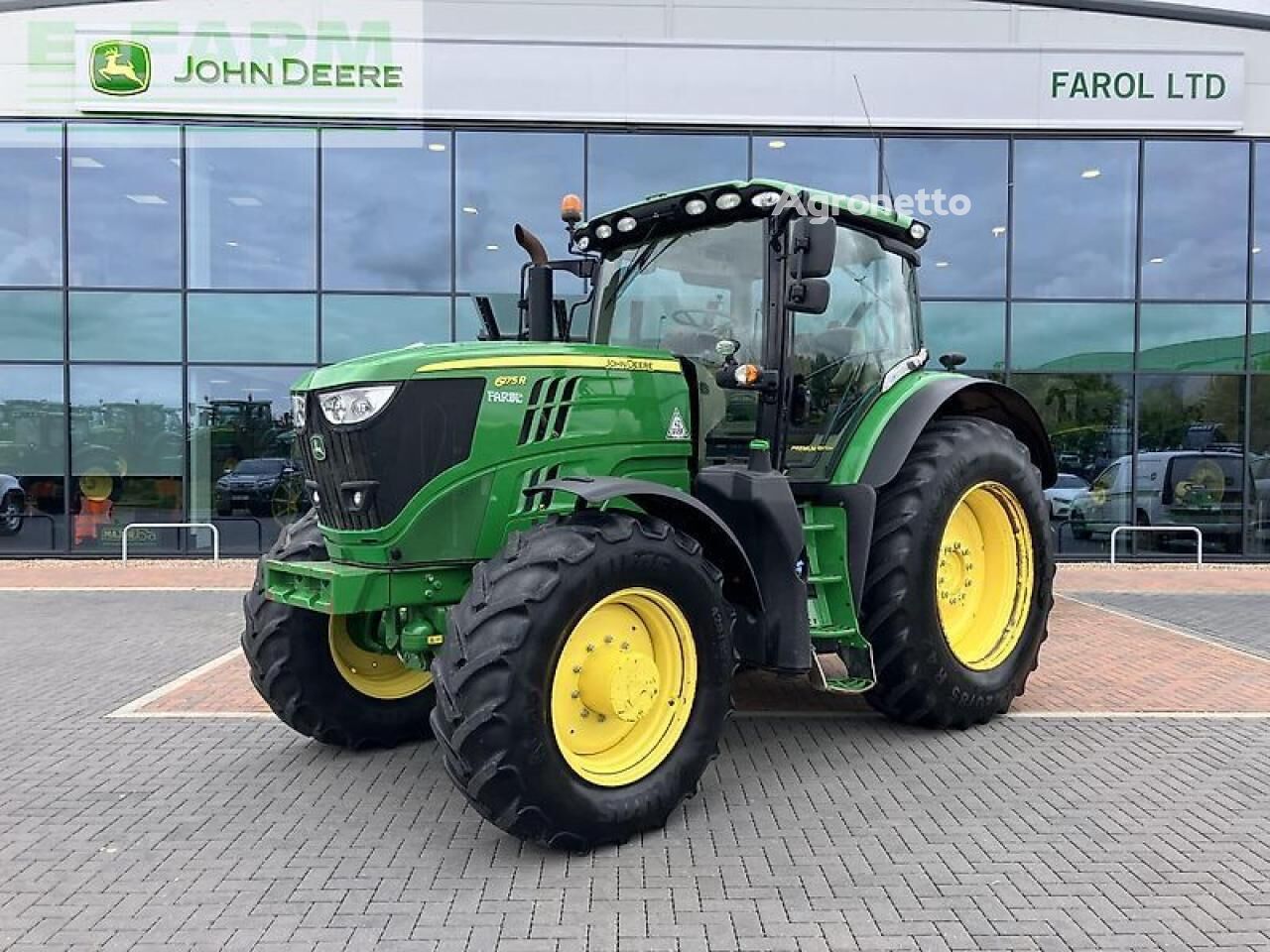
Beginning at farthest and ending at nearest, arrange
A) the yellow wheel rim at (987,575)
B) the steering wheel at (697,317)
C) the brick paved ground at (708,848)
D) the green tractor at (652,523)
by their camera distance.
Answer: the yellow wheel rim at (987,575)
the steering wheel at (697,317)
the green tractor at (652,523)
the brick paved ground at (708,848)

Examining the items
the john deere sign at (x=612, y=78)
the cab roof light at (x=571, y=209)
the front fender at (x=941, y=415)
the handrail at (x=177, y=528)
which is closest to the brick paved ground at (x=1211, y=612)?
the front fender at (x=941, y=415)

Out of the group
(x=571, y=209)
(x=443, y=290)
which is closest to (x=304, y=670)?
(x=571, y=209)

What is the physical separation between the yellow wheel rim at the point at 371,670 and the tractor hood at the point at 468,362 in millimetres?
1300

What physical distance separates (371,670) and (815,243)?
309 cm

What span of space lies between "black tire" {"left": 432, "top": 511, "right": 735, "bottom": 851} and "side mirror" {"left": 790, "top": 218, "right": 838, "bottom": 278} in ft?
4.82

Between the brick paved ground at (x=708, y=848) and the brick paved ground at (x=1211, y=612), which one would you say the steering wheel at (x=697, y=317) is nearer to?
the brick paved ground at (x=708, y=848)

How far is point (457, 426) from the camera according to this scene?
4.21 meters

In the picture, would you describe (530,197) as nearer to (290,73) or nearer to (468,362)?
(290,73)

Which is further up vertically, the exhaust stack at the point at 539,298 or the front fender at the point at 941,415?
the exhaust stack at the point at 539,298

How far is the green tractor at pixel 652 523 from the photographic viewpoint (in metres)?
3.91

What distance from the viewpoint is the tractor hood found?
4.18 m

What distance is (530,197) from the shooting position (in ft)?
49.0

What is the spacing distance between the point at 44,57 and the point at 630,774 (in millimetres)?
14923

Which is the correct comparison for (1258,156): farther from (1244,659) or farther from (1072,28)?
(1244,659)
